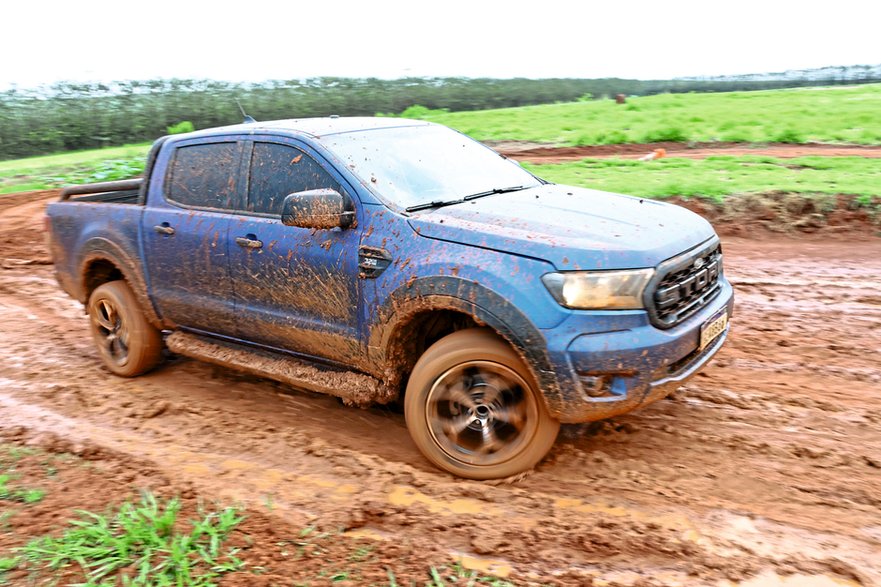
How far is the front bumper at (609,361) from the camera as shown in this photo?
3.56 meters

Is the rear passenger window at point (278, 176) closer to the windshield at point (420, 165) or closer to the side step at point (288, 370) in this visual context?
the windshield at point (420, 165)

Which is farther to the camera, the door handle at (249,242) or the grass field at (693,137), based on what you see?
the grass field at (693,137)

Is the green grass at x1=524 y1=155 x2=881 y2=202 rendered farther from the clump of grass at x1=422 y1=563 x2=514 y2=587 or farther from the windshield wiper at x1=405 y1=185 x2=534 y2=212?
the clump of grass at x1=422 y1=563 x2=514 y2=587

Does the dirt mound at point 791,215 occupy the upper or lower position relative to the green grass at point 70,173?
upper

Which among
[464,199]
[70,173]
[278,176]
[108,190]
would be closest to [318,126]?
[278,176]

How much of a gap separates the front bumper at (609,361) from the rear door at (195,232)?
230 centimetres

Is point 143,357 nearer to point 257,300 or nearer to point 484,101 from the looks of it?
point 257,300

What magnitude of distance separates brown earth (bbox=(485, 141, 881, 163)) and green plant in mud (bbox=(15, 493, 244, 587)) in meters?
11.8

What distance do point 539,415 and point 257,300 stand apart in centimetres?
193

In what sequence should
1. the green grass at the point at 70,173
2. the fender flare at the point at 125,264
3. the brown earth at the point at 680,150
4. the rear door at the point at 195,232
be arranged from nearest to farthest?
1. the rear door at the point at 195,232
2. the fender flare at the point at 125,264
3. the brown earth at the point at 680,150
4. the green grass at the point at 70,173

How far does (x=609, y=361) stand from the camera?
3.56 meters

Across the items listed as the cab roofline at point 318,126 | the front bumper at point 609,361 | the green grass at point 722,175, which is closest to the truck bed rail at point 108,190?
the cab roofline at point 318,126

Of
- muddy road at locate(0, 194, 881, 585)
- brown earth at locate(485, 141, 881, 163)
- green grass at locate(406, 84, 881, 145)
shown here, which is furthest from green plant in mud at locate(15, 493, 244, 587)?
green grass at locate(406, 84, 881, 145)

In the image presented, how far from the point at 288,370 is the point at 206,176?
1.46m
